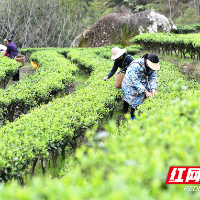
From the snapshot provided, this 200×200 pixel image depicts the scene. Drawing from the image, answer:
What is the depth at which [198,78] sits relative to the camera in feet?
26.3

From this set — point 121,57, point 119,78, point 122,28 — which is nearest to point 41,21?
point 122,28

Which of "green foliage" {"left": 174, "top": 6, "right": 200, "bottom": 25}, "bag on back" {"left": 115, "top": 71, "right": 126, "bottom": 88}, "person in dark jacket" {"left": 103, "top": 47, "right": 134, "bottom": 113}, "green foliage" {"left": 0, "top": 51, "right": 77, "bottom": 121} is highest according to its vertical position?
"green foliage" {"left": 174, "top": 6, "right": 200, "bottom": 25}

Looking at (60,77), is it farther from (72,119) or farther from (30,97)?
(72,119)

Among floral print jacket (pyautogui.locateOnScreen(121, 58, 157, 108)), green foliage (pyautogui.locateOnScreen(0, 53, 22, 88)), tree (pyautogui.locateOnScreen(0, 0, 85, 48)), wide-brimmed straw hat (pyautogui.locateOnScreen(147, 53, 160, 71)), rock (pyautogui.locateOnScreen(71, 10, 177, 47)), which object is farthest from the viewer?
tree (pyautogui.locateOnScreen(0, 0, 85, 48))

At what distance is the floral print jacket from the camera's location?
16.3 ft

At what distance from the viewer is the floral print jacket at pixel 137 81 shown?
4973 mm

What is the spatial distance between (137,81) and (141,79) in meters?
0.17

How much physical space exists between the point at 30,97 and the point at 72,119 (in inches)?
91.4

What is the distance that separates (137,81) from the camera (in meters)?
5.02

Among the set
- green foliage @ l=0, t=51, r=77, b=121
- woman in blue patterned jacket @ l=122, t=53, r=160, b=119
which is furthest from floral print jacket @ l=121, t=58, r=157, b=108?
green foliage @ l=0, t=51, r=77, b=121

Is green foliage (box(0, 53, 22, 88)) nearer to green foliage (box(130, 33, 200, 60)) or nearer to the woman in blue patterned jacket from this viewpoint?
the woman in blue patterned jacket

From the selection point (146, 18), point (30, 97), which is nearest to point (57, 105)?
point (30, 97)

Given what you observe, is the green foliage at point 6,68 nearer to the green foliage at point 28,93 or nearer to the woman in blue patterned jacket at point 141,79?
the green foliage at point 28,93

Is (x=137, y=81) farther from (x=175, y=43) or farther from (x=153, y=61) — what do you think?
(x=175, y=43)
